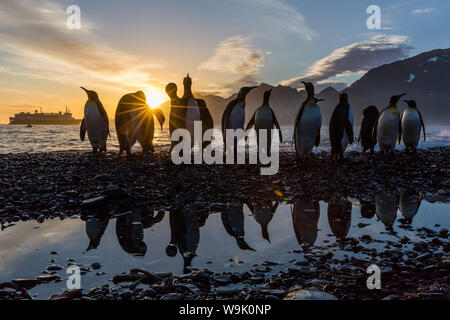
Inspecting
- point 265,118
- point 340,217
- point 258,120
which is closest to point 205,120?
point 258,120

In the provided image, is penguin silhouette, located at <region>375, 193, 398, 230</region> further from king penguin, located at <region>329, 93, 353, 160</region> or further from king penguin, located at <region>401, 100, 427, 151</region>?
king penguin, located at <region>401, 100, 427, 151</region>

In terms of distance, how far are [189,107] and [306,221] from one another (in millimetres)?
6632

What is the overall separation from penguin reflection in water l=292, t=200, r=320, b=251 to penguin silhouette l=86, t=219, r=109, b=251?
2.68 metres

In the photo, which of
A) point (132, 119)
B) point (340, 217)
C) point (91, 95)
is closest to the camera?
point (340, 217)

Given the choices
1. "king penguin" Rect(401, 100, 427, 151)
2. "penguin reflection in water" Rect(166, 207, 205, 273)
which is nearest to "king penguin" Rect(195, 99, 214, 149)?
"penguin reflection in water" Rect(166, 207, 205, 273)

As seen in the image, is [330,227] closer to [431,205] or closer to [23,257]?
[431,205]

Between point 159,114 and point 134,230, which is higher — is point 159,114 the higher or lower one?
the higher one

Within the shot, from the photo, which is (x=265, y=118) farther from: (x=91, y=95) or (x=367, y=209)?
(x=91, y=95)

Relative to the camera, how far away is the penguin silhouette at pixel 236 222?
4.07m

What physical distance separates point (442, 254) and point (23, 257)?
4.78 m

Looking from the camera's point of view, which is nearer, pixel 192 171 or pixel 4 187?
pixel 4 187

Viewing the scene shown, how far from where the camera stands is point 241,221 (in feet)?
16.4

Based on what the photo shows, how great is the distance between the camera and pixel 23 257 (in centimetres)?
354
